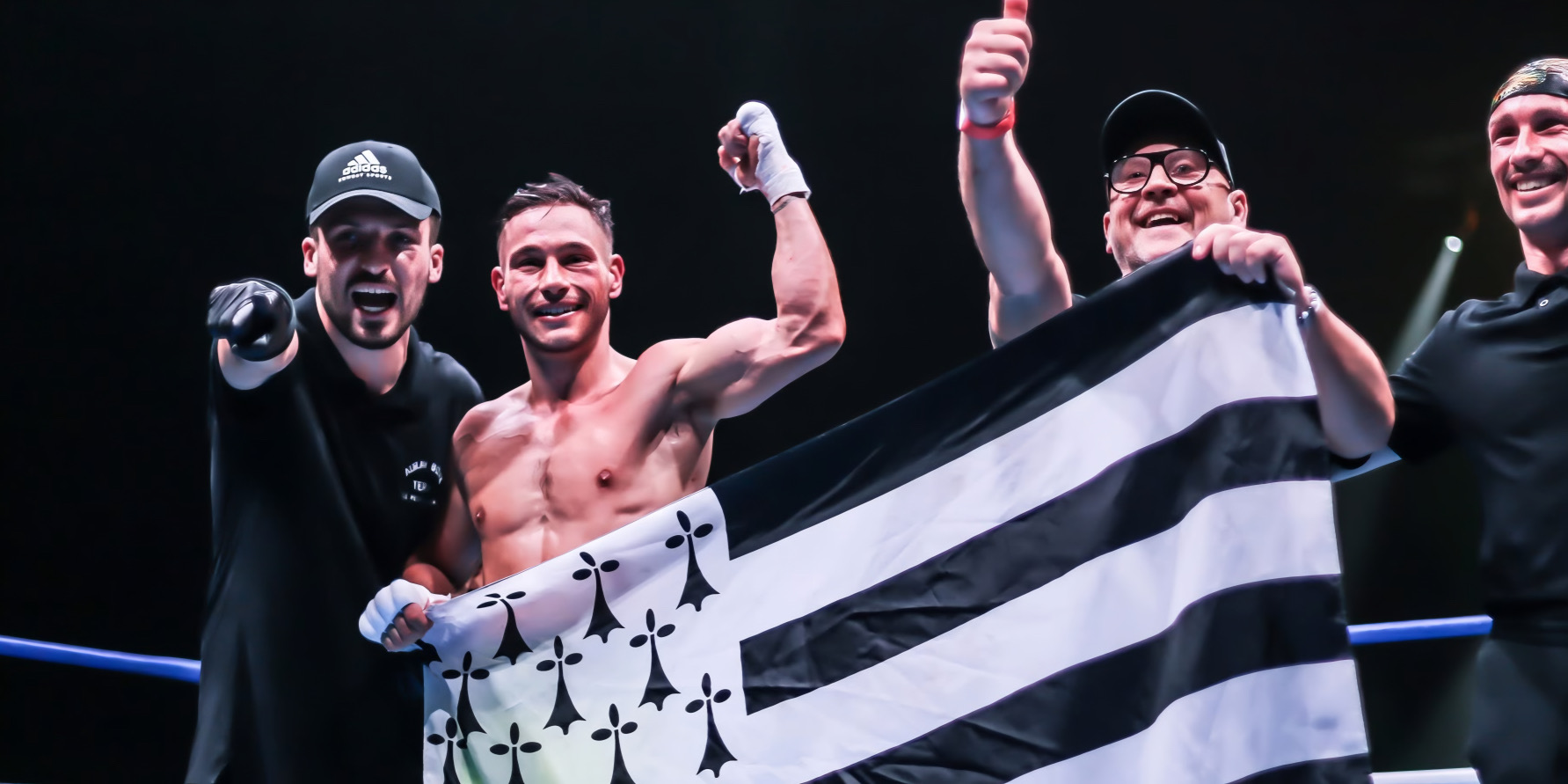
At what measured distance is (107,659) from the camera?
2014 mm

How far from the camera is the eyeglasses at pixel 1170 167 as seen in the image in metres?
1.68

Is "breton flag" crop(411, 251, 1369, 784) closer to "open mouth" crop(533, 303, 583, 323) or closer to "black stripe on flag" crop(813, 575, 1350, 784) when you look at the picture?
"black stripe on flag" crop(813, 575, 1350, 784)

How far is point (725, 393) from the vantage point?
1854 mm

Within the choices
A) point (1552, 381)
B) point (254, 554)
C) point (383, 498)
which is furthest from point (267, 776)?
point (1552, 381)

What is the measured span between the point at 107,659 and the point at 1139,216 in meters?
1.95

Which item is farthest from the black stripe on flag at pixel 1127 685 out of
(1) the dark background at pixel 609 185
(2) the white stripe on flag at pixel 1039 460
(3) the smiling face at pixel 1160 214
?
(1) the dark background at pixel 609 185

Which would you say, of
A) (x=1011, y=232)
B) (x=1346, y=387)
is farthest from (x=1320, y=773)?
(x=1011, y=232)

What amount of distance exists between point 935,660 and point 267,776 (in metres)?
1.04

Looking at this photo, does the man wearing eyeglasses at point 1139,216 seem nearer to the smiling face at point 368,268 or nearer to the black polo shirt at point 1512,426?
the black polo shirt at point 1512,426

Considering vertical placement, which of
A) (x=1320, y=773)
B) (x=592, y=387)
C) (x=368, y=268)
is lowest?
(x=1320, y=773)

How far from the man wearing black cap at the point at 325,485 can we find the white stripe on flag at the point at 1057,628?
0.71 meters

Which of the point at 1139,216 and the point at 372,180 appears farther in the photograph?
the point at 372,180

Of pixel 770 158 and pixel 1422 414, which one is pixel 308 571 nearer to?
pixel 770 158

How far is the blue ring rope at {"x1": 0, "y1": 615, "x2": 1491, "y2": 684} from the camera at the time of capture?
1778 millimetres
